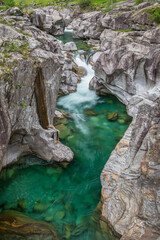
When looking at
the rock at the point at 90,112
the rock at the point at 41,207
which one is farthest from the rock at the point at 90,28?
the rock at the point at 41,207

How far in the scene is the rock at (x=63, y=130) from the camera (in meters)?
14.6

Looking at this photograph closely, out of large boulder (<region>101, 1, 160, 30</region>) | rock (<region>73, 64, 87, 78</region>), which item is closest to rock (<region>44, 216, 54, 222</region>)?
rock (<region>73, 64, 87, 78</region>)

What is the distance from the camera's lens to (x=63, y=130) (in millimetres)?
15023

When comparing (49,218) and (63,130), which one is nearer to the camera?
(49,218)

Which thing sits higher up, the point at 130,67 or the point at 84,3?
the point at 84,3

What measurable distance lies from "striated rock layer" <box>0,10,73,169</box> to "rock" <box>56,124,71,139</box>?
101 inches

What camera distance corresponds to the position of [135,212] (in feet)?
23.4

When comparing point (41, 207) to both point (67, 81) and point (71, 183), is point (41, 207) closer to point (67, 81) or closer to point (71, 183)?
point (71, 183)

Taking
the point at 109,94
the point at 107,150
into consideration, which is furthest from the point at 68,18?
the point at 107,150

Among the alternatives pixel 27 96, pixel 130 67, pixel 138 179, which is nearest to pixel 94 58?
pixel 130 67

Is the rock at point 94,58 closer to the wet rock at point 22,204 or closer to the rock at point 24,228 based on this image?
the wet rock at point 22,204

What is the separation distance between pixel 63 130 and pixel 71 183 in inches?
195

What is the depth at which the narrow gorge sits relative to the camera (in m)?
7.16

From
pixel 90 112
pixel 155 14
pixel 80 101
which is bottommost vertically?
pixel 90 112
